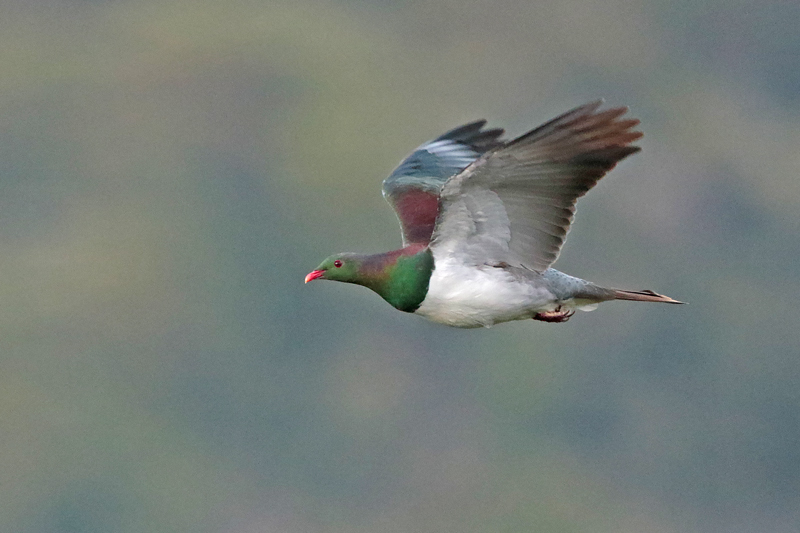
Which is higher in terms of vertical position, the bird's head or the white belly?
the bird's head

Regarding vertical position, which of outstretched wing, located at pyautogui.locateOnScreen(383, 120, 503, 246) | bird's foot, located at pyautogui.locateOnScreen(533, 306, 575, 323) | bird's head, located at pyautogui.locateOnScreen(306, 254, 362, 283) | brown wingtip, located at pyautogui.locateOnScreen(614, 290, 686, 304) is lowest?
bird's foot, located at pyautogui.locateOnScreen(533, 306, 575, 323)

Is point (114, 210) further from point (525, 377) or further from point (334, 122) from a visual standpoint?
point (525, 377)

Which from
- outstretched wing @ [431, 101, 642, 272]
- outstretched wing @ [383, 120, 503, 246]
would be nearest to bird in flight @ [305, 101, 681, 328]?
outstretched wing @ [431, 101, 642, 272]

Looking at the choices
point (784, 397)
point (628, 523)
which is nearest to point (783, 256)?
point (784, 397)

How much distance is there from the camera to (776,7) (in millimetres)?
136500

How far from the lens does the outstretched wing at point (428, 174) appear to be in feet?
53.5

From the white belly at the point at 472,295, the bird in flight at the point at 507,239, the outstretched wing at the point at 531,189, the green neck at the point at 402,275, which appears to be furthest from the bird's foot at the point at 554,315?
the green neck at the point at 402,275

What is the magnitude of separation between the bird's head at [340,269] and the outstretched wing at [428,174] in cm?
91

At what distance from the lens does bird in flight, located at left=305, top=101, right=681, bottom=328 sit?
13586mm

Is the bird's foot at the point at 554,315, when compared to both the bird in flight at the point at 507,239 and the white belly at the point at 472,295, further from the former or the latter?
the white belly at the point at 472,295

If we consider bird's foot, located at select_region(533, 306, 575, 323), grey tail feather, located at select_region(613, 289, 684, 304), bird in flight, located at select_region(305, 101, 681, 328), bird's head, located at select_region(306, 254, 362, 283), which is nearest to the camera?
bird in flight, located at select_region(305, 101, 681, 328)

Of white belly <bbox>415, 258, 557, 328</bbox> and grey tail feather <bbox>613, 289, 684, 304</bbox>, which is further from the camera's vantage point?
grey tail feather <bbox>613, 289, 684, 304</bbox>

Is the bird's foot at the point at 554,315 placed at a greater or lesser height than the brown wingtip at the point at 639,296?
lesser

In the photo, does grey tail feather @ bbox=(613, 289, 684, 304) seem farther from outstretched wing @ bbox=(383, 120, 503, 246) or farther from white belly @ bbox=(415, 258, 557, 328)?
outstretched wing @ bbox=(383, 120, 503, 246)
